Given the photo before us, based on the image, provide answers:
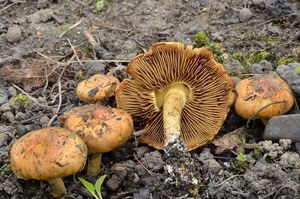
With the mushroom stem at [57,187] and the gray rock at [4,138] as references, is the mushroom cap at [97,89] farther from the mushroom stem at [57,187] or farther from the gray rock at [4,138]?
the mushroom stem at [57,187]

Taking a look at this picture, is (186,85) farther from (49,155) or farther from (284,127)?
(49,155)

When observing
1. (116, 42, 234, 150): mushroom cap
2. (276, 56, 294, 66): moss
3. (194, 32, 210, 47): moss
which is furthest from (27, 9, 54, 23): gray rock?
(276, 56, 294, 66): moss

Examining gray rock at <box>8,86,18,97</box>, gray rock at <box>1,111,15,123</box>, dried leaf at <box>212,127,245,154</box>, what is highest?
gray rock at <box>1,111,15,123</box>

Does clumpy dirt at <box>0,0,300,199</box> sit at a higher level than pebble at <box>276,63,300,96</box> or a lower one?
lower

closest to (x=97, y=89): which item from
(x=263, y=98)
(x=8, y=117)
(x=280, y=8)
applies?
(x=8, y=117)

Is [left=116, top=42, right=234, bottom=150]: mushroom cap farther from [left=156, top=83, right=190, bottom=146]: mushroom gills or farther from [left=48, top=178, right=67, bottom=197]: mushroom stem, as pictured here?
[left=48, top=178, right=67, bottom=197]: mushroom stem

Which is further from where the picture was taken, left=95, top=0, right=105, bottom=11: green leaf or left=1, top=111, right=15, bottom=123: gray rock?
left=95, top=0, right=105, bottom=11: green leaf
